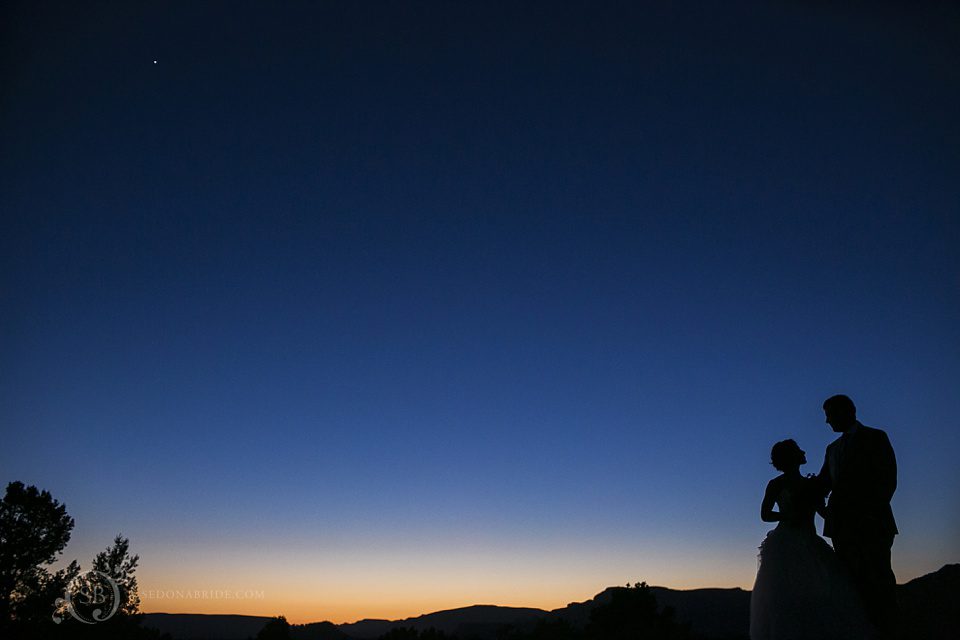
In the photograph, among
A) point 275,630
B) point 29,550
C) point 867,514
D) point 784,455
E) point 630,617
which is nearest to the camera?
point 867,514

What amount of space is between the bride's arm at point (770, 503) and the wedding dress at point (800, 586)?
0.05 m

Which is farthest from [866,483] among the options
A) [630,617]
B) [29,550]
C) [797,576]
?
[630,617]

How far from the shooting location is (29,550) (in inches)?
1364

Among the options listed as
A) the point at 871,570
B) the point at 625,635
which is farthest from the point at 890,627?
the point at 625,635

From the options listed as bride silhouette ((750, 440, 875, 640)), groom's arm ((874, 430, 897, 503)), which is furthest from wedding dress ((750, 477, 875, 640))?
groom's arm ((874, 430, 897, 503))

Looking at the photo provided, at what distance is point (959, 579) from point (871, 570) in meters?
38.9

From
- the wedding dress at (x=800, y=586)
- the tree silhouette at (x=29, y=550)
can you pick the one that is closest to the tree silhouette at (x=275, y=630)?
the tree silhouette at (x=29, y=550)

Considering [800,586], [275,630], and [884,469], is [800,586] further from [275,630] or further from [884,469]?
[275,630]

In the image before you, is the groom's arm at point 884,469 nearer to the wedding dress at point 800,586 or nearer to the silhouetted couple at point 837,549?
the silhouetted couple at point 837,549

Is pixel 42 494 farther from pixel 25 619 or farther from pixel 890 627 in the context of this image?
pixel 890 627

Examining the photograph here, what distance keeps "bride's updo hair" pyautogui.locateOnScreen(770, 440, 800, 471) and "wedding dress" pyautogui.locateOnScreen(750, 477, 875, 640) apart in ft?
0.55

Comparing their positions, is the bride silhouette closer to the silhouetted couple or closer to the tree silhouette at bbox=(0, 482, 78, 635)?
the silhouetted couple

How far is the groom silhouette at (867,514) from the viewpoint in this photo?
5051 millimetres

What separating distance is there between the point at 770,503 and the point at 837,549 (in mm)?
678
